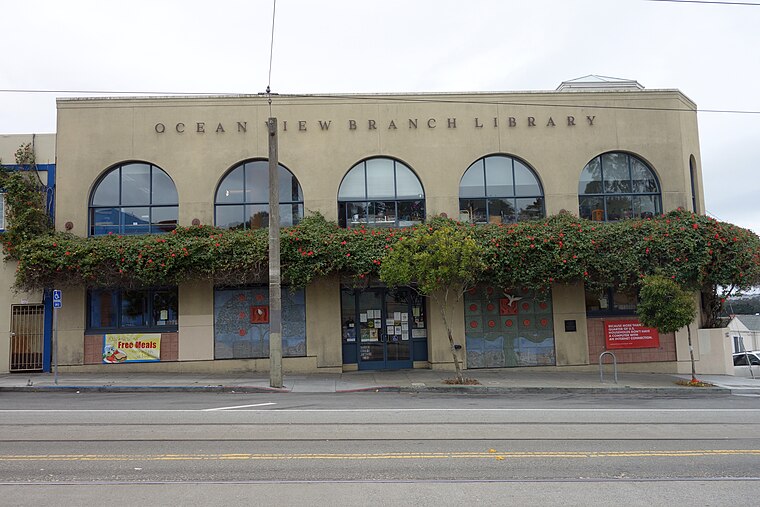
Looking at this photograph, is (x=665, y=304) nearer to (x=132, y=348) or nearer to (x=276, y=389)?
(x=276, y=389)

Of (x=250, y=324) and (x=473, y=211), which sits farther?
(x=473, y=211)

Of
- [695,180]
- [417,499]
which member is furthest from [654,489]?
[695,180]

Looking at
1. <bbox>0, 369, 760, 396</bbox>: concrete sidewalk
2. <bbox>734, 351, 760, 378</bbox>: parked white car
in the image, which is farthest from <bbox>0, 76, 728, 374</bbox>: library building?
<bbox>734, 351, 760, 378</bbox>: parked white car

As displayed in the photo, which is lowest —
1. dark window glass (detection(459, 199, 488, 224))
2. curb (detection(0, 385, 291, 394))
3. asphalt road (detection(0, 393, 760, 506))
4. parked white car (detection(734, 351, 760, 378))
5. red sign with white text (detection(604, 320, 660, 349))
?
parked white car (detection(734, 351, 760, 378))

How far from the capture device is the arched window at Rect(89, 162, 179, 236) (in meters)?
19.2

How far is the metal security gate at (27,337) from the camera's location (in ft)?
60.5

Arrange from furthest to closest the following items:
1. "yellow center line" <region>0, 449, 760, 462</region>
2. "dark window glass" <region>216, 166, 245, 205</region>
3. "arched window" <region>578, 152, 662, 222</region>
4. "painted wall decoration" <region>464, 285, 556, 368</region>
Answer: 1. "arched window" <region>578, 152, 662, 222</region>
2. "dark window glass" <region>216, 166, 245, 205</region>
3. "painted wall decoration" <region>464, 285, 556, 368</region>
4. "yellow center line" <region>0, 449, 760, 462</region>

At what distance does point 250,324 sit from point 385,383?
201 inches

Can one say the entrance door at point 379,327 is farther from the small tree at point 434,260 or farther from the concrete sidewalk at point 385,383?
the small tree at point 434,260

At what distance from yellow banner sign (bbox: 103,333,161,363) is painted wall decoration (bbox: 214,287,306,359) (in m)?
1.86

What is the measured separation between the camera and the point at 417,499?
6.17m

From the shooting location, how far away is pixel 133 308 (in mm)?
18938

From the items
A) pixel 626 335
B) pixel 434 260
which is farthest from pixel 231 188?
pixel 626 335

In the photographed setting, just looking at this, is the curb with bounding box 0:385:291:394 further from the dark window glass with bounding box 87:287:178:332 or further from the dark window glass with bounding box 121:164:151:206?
the dark window glass with bounding box 121:164:151:206
